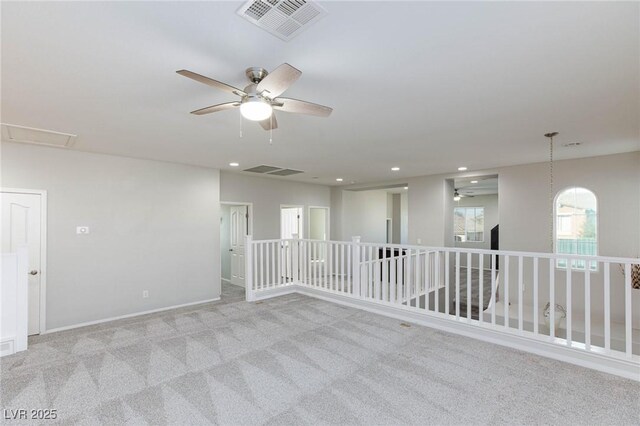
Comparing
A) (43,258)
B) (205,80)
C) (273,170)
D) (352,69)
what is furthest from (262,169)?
(205,80)

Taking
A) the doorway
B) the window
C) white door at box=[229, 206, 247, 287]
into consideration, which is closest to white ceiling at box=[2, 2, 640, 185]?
the doorway

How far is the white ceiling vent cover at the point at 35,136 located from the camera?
3.42 meters

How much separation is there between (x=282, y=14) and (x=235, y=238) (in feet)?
21.2

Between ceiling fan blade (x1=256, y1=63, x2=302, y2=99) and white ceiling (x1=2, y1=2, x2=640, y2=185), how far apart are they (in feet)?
0.70

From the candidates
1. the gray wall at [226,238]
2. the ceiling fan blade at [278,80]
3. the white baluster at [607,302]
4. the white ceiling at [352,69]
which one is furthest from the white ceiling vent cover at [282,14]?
the gray wall at [226,238]

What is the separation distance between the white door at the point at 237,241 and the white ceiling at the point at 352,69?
3.39 meters

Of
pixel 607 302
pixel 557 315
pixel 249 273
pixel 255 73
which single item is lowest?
pixel 557 315

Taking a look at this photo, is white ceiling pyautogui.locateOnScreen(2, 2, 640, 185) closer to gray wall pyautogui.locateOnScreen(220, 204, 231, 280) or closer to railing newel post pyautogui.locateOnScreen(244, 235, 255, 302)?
railing newel post pyautogui.locateOnScreen(244, 235, 255, 302)

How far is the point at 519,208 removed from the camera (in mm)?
5824

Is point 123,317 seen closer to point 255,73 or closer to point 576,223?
point 255,73

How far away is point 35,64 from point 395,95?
2691 millimetres

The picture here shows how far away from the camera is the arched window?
519 centimetres

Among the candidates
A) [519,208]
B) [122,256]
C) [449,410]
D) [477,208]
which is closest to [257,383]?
[449,410]

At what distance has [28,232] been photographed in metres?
4.06
